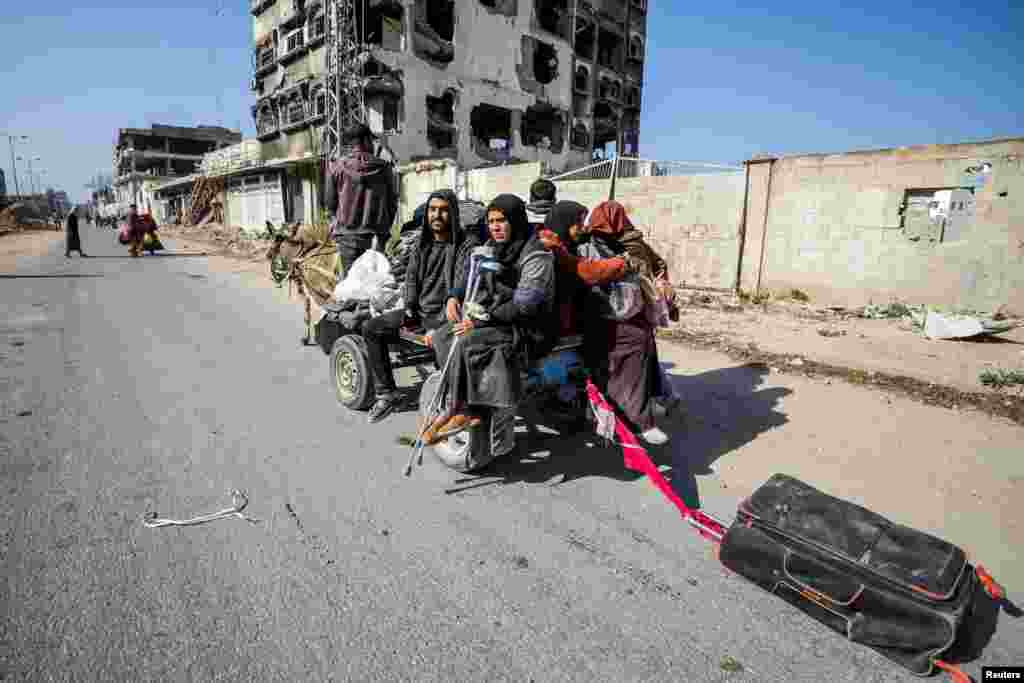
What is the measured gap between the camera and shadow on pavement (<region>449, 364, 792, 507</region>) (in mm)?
3539

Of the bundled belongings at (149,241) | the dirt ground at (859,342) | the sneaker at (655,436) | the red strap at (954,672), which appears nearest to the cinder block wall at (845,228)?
the dirt ground at (859,342)

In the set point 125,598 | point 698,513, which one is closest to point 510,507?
point 698,513

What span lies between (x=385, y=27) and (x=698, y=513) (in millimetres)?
30945

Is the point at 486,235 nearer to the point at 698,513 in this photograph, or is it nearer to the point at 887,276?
the point at 698,513

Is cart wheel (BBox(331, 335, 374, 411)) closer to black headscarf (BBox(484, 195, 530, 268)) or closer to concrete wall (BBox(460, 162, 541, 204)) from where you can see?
black headscarf (BBox(484, 195, 530, 268))

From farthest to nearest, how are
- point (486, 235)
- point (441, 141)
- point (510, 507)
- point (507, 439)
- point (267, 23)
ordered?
point (267, 23) → point (441, 141) → point (486, 235) → point (507, 439) → point (510, 507)

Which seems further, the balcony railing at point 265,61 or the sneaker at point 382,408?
the balcony railing at point 265,61

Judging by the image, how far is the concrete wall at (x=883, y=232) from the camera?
8.87 m

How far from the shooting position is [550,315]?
3.53 m

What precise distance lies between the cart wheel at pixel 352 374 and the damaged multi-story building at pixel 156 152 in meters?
77.1

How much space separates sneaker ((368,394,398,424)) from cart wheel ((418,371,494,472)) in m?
0.82

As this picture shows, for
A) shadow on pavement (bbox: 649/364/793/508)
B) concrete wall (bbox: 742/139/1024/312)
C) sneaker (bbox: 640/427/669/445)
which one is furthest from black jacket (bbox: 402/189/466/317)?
concrete wall (bbox: 742/139/1024/312)

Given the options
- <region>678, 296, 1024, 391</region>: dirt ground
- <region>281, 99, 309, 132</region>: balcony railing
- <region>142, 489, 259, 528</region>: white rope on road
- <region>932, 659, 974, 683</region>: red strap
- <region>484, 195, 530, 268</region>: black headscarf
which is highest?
<region>281, 99, 309, 132</region>: balcony railing

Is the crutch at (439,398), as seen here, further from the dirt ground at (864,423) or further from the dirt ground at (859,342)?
the dirt ground at (859,342)
